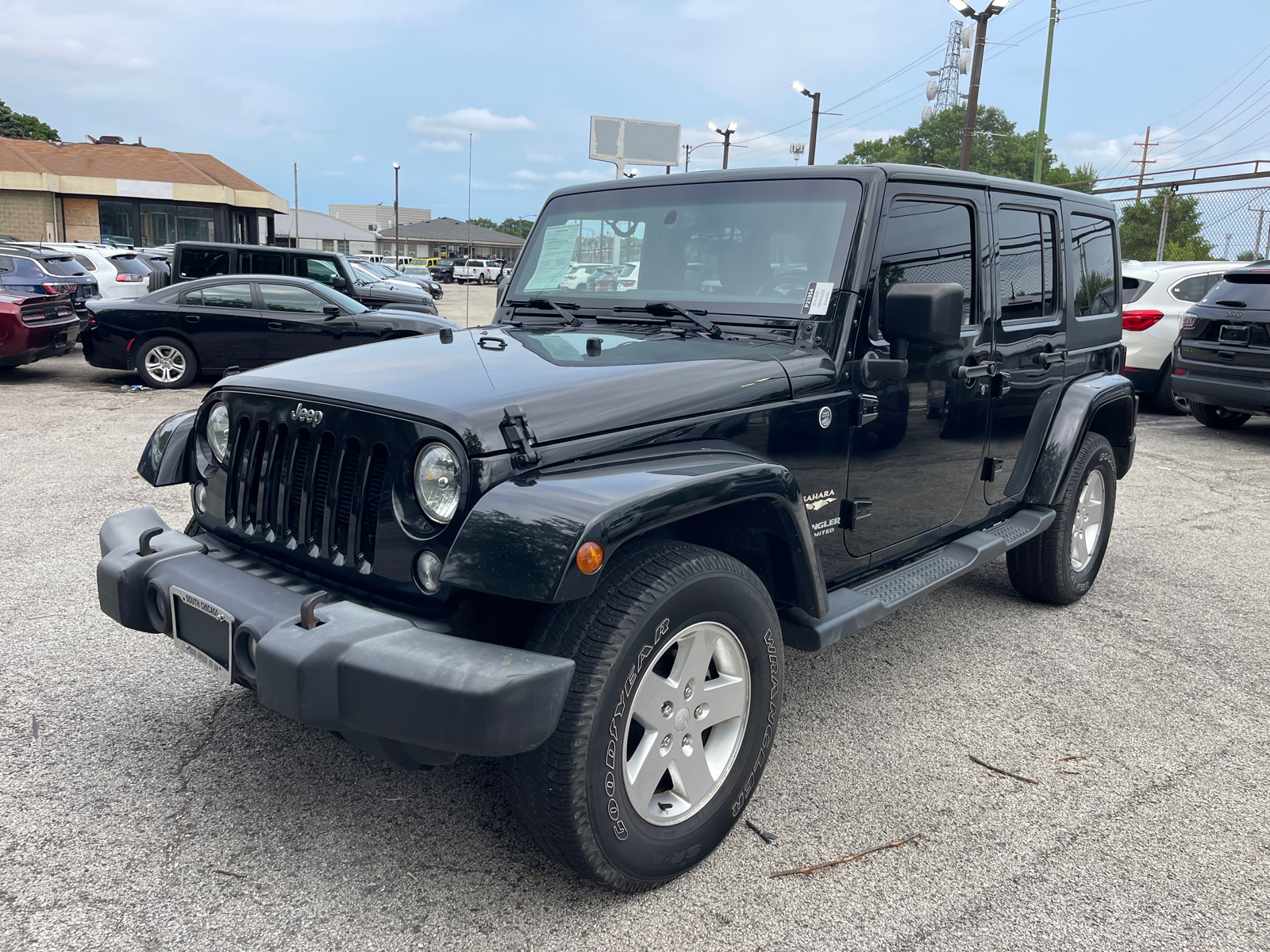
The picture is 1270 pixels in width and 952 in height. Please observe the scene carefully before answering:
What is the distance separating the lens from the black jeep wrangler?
2.18 m

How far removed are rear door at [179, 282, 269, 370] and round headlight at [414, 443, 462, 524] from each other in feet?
32.4

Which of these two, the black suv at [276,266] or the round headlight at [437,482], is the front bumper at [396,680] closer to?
the round headlight at [437,482]

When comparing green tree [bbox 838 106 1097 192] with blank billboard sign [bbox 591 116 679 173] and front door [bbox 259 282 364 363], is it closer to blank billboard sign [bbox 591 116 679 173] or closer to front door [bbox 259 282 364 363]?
blank billboard sign [bbox 591 116 679 173]

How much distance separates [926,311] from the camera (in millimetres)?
3020

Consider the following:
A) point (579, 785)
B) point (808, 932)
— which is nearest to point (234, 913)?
point (579, 785)

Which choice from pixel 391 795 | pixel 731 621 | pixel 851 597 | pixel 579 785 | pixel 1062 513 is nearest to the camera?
pixel 579 785

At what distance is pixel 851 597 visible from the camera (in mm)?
3244

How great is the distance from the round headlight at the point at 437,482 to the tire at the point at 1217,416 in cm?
1067

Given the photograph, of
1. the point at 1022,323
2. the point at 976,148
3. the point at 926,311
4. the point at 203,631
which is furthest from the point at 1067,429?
the point at 976,148

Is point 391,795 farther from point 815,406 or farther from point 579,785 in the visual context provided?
point 815,406

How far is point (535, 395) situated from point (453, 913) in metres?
1.33

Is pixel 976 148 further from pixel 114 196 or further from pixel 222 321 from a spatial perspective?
pixel 222 321

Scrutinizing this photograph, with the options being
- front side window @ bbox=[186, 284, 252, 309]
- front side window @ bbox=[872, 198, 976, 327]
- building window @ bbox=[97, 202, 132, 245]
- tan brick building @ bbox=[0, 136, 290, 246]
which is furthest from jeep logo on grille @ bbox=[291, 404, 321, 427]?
building window @ bbox=[97, 202, 132, 245]

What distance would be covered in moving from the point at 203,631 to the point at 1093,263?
4405mm
